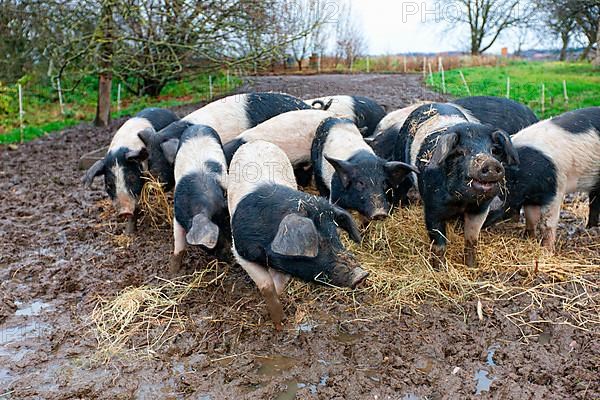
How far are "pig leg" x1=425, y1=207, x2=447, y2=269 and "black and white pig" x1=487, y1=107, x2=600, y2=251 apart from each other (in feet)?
2.06

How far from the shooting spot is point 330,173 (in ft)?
17.1

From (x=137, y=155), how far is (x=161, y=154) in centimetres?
23

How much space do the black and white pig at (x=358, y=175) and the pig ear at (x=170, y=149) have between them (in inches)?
53.7

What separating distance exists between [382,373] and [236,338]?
983 millimetres

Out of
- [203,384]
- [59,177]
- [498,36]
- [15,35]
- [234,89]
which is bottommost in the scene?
[203,384]

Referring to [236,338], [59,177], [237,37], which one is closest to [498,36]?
[237,37]

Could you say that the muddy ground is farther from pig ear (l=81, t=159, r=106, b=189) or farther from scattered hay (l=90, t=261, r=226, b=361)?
pig ear (l=81, t=159, r=106, b=189)

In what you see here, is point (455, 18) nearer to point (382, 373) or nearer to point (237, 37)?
point (237, 37)

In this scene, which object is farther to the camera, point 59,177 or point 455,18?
point 455,18

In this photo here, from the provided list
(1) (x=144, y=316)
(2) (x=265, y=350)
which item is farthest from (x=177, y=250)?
(2) (x=265, y=350)

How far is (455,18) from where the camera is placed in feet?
122

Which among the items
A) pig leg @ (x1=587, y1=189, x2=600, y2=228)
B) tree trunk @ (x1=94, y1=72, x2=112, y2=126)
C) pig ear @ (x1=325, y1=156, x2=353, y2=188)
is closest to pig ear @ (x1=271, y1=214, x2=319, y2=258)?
pig ear @ (x1=325, y1=156, x2=353, y2=188)

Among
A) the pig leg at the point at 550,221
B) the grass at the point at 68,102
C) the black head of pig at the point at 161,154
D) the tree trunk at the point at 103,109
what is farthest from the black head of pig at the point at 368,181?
the tree trunk at the point at 103,109

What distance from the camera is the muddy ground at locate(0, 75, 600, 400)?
3.20m
